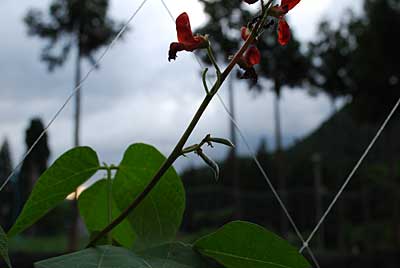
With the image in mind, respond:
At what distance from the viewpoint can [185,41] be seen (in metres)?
0.19

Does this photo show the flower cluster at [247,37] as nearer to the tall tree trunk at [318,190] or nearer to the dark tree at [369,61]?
the dark tree at [369,61]

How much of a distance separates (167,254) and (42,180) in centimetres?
6

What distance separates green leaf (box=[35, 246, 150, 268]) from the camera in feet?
0.54

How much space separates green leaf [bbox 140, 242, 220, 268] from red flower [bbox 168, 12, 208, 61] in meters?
0.06

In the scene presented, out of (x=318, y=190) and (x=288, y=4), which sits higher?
(x=288, y=4)

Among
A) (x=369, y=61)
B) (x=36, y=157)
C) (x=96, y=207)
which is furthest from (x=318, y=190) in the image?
(x=96, y=207)

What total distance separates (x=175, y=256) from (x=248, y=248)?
2 cm

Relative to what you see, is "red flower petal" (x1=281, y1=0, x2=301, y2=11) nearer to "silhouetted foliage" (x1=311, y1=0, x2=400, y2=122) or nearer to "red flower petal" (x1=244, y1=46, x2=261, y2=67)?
"red flower petal" (x1=244, y1=46, x2=261, y2=67)

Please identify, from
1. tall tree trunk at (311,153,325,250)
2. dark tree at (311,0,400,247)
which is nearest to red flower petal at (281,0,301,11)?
dark tree at (311,0,400,247)

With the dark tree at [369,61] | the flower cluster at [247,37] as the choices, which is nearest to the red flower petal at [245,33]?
the flower cluster at [247,37]

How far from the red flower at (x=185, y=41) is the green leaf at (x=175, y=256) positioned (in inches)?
2.2

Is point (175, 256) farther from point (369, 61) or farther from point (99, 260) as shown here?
point (369, 61)

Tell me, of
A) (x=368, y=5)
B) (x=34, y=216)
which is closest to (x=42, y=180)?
(x=34, y=216)

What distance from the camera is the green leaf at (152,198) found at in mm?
223
